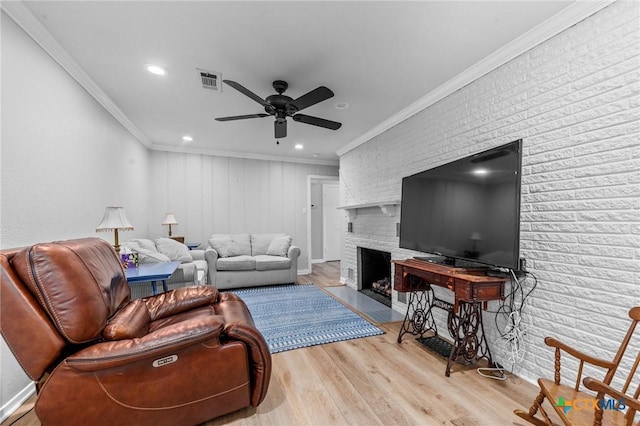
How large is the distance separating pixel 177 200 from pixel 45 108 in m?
3.01

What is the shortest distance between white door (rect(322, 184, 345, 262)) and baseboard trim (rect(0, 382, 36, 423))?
5589 mm

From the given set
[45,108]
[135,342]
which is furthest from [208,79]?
[135,342]

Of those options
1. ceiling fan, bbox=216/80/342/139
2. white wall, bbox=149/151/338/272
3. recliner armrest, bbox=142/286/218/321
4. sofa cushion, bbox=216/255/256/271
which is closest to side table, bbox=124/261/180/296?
recliner armrest, bbox=142/286/218/321

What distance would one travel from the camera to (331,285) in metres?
4.71

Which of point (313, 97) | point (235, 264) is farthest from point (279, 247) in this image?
point (313, 97)

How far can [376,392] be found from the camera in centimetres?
183

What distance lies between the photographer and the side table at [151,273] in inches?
91.2

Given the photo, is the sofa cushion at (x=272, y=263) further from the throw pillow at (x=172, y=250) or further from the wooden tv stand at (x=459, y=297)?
the wooden tv stand at (x=459, y=297)

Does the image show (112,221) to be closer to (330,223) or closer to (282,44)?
(282,44)

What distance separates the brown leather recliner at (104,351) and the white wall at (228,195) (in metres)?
3.54

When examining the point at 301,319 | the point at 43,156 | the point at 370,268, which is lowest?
the point at 301,319

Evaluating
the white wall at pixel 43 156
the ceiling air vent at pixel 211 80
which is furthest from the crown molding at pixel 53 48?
the ceiling air vent at pixel 211 80

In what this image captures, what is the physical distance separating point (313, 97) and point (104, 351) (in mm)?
2144

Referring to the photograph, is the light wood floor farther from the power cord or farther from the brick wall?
the brick wall
